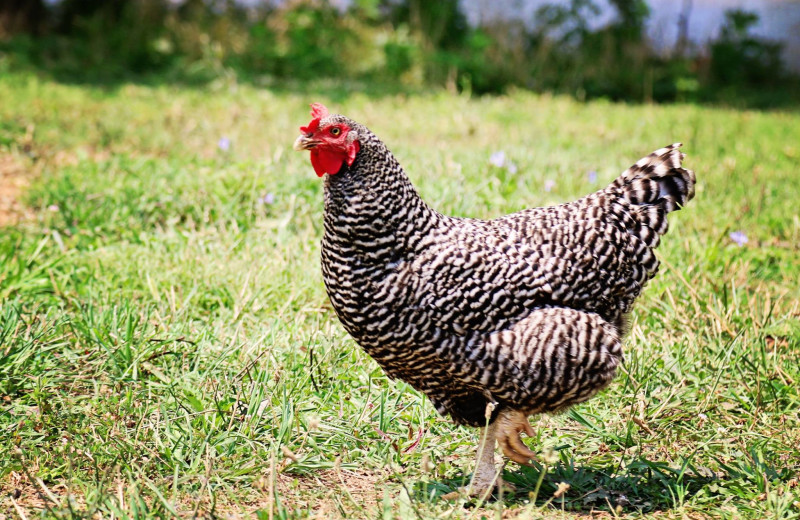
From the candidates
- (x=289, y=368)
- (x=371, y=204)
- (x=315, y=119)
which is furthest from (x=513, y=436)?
(x=315, y=119)

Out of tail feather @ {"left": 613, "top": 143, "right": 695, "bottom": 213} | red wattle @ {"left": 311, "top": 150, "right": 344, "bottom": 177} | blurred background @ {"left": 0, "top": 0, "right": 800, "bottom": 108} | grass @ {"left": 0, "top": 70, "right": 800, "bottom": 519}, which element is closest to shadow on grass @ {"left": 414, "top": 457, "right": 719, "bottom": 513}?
grass @ {"left": 0, "top": 70, "right": 800, "bottom": 519}

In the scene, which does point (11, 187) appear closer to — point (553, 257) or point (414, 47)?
point (553, 257)

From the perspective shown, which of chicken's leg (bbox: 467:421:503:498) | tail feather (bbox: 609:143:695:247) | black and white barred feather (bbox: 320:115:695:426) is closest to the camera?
black and white barred feather (bbox: 320:115:695:426)

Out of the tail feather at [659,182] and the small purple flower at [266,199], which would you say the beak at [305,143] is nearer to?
the tail feather at [659,182]

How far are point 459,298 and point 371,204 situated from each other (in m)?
0.47

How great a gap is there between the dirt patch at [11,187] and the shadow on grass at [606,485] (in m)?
3.78

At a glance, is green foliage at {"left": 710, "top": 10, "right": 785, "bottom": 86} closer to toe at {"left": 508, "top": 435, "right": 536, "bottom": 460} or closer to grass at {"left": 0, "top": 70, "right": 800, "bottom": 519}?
grass at {"left": 0, "top": 70, "right": 800, "bottom": 519}

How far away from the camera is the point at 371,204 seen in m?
2.78

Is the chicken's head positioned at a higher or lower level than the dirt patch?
higher

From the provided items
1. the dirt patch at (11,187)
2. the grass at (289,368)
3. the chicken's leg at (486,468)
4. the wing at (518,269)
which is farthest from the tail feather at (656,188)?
the dirt patch at (11,187)

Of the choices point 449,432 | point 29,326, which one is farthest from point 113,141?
point 449,432

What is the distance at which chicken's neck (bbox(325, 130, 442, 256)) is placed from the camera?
277 centimetres

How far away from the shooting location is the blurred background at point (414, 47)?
1154 centimetres

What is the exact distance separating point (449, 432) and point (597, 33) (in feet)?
35.6
